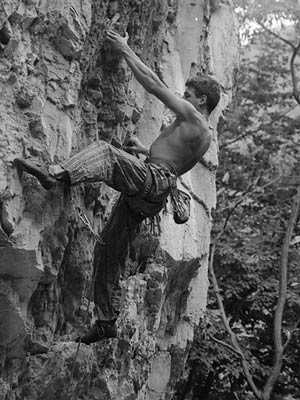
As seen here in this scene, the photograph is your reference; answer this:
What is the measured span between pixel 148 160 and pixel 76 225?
89 centimetres

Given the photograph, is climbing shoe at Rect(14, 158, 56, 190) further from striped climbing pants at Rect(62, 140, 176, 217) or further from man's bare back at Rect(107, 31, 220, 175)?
man's bare back at Rect(107, 31, 220, 175)

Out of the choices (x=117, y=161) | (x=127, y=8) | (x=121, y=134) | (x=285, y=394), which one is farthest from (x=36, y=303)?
(x=285, y=394)

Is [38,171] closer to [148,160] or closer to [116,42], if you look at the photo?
[148,160]

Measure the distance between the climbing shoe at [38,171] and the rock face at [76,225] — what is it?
3.5 inches

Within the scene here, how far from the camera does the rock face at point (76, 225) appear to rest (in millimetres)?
4672

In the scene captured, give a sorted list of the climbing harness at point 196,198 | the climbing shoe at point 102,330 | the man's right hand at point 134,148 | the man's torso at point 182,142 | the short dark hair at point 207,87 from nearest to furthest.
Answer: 1. the man's torso at point 182,142
2. the short dark hair at point 207,87
3. the climbing shoe at point 102,330
4. the man's right hand at point 134,148
5. the climbing harness at point 196,198

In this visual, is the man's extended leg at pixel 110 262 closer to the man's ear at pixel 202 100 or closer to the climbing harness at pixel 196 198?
the man's ear at pixel 202 100

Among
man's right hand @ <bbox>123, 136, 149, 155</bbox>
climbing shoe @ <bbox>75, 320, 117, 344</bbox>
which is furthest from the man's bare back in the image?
climbing shoe @ <bbox>75, 320, 117, 344</bbox>

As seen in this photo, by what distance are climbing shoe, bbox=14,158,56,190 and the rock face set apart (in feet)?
0.29

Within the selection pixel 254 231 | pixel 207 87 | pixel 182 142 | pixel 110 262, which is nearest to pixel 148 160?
pixel 182 142

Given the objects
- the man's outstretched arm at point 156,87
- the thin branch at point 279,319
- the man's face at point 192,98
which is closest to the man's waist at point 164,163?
the man's outstretched arm at point 156,87

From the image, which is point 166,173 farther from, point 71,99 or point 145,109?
point 145,109

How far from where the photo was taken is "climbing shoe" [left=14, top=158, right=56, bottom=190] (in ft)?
14.6

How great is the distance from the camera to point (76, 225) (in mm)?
5551
